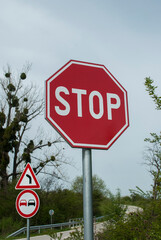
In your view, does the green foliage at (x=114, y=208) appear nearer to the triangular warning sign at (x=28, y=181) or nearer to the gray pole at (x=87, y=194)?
the triangular warning sign at (x=28, y=181)

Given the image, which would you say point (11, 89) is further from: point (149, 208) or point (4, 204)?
point (149, 208)

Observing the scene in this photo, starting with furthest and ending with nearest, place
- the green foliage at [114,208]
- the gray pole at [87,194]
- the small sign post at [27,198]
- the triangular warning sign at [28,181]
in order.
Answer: the triangular warning sign at [28,181] < the small sign post at [27,198] < the green foliage at [114,208] < the gray pole at [87,194]

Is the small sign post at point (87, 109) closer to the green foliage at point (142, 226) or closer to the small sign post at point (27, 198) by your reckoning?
the green foliage at point (142, 226)

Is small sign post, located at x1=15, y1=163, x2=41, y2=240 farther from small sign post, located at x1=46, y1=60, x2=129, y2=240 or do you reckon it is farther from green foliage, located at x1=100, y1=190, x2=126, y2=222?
small sign post, located at x1=46, y1=60, x2=129, y2=240

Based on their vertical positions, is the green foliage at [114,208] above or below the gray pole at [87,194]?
below

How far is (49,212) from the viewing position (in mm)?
22281

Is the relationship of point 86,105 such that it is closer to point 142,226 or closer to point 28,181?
point 142,226

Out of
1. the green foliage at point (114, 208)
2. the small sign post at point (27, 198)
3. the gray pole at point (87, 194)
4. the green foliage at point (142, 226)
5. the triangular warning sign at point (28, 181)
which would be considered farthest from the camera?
the triangular warning sign at point (28, 181)

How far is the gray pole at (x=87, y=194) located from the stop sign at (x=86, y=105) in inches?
3.6

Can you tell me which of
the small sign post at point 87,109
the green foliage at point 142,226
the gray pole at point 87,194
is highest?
the small sign post at point 87,109

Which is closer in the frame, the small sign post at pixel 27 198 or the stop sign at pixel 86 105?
the stop sign at pixel 86 105

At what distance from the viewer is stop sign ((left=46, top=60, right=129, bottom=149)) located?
200 centimetres

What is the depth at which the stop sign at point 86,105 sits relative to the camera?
2002 mm

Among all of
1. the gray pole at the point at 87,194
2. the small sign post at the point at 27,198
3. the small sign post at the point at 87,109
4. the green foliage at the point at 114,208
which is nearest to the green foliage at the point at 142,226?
the green foliage at the point at 114,208
